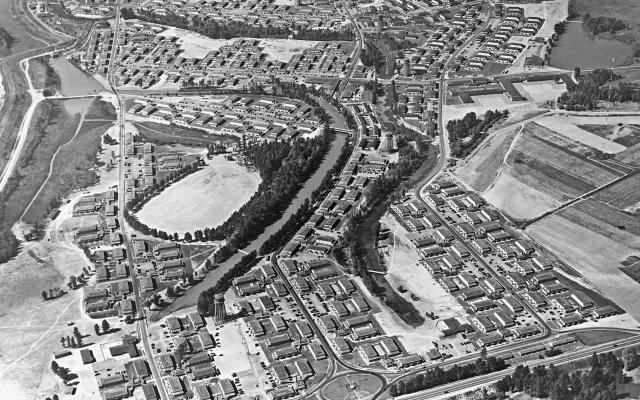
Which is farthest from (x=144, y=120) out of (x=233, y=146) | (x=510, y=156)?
(x=510, y=156)

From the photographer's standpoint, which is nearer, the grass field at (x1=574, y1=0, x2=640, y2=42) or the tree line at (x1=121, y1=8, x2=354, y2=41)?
the tree line at (x1=121, y1=8, x2=354, y2=41)

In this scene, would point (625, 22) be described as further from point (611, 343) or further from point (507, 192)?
point (611, 343)

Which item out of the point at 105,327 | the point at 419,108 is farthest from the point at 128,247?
the point at 419,108

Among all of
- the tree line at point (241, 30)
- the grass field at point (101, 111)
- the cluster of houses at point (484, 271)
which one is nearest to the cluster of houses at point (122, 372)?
the cluster of houses at point (484, 271)

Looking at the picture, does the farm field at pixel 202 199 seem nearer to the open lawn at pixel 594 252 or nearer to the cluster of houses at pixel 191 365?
the cluster of houses at pixel 191 365

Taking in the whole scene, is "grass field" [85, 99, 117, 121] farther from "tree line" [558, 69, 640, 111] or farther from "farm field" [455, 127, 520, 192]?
"tree line" [558, 69, 640, 111]

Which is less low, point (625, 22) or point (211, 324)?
point (625, 22)

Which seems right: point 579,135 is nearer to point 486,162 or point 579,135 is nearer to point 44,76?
point 486,162

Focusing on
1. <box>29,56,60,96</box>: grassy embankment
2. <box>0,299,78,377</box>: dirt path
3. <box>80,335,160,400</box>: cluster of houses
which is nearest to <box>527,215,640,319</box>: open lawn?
<box>80,335,160,400</box>: cluster of houses
